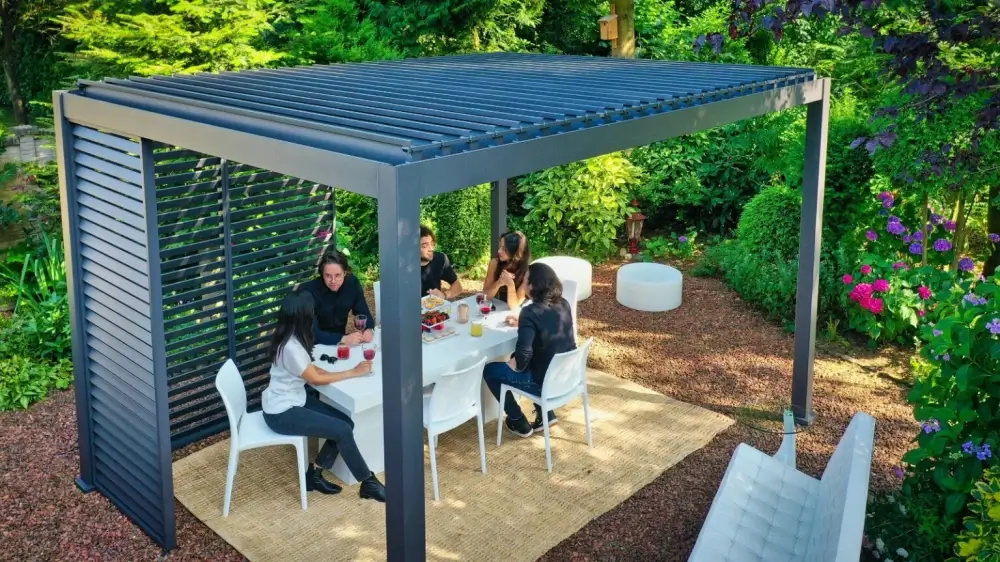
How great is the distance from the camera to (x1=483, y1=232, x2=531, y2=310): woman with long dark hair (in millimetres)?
7344

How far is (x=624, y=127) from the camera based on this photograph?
16.0 feet

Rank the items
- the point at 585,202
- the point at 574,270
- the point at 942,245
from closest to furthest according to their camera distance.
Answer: the point at 942,245 < the point at 574,270 < the point at 585,202

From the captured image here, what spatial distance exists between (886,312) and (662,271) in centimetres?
233

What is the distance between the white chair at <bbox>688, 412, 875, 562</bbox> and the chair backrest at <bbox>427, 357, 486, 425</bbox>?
1748 mm

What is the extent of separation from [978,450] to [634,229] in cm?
739

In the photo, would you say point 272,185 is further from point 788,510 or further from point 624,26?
point 624,26

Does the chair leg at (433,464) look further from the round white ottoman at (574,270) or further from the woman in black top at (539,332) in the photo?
the round white ottoman at (574,270)

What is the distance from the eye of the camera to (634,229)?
11.6 meters

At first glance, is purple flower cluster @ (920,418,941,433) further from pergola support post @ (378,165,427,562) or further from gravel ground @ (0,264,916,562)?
pergola support post @ (378,165,427,562)

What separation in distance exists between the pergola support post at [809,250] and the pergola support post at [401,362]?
3.94 m

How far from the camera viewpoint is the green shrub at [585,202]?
11047 mm

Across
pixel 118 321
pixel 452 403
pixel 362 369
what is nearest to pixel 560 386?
pixel 452 403

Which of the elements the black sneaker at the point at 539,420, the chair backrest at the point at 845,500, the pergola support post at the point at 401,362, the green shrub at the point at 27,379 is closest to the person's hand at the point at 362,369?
the black sneaker at the point at 539,420

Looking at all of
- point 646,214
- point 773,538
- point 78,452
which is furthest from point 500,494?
point 646,214
